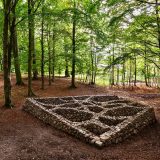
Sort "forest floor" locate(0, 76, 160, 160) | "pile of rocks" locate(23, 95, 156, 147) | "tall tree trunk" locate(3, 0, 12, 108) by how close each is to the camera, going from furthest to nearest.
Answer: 1. "tall tree trunk" locate(3, 0, 12, 108)
2. "pile of rocks" locate(23, 95, 156, 147)
3. "forest floor" locate(0, 76, 160, 160)

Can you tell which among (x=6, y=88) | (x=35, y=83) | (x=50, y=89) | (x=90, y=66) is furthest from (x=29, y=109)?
(x=90, y=66)

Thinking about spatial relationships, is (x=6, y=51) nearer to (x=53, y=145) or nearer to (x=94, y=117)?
(x=94, y=117)

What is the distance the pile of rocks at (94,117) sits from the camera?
36.8 ft

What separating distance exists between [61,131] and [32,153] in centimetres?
288

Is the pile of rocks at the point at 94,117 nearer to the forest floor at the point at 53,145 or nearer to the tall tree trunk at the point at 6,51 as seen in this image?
the forest floor at the point at 53,145

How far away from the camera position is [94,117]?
13.2m

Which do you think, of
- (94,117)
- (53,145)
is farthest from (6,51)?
(53,145)

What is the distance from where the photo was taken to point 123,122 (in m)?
12.5

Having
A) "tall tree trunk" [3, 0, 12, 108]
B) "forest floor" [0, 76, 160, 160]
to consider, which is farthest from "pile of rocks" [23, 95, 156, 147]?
"tall tree trunk" [3, 0, 12, 108]

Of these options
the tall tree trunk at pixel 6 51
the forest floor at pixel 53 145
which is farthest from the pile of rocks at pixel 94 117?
the tall tree trunk at pixel 6 51

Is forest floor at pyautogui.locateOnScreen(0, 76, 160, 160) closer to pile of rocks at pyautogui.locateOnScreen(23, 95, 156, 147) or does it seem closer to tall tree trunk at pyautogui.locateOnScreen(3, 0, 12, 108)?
pile of rocks at pyautogui.locateOnScreen(23, 95, 156, 147)

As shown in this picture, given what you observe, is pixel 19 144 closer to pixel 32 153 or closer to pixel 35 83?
pixel 32 153

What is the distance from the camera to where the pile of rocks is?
11.2m

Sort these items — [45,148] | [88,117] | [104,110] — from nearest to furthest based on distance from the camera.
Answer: [45,148] < [88,117] < [104,110]
